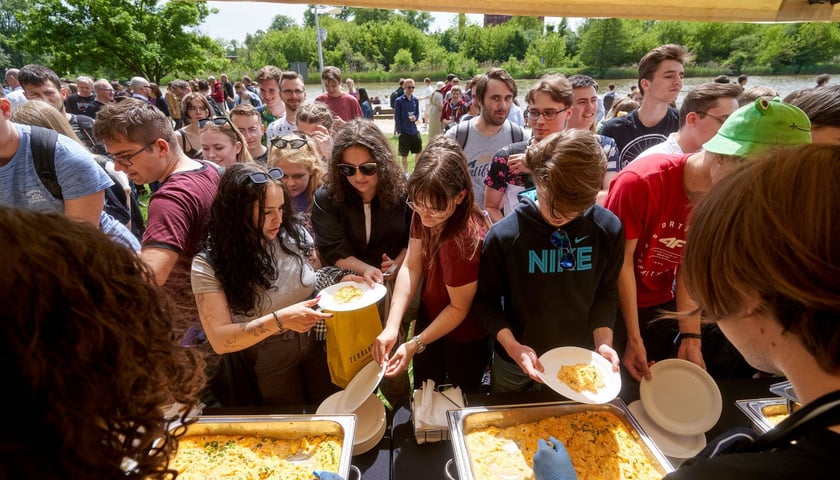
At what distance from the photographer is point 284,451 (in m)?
1.50

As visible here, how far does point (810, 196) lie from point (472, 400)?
52.7 inches

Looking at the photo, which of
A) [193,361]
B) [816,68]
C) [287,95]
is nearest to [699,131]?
[193,361]

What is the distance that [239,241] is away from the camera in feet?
5.34

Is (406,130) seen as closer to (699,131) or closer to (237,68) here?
(699,131)

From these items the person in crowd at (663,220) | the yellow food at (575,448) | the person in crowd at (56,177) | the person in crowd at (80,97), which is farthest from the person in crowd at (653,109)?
the person in crowd at (80,97)

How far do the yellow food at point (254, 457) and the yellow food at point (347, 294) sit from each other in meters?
0.55

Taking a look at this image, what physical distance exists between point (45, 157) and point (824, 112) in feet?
12.1

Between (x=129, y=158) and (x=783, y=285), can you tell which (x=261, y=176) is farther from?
(x=783, y=285)

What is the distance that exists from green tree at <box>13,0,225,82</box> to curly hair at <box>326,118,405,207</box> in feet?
75.9

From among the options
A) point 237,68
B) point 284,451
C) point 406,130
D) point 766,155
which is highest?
point 237,68

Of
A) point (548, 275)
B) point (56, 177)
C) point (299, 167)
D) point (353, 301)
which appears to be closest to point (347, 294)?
point (353, 301)

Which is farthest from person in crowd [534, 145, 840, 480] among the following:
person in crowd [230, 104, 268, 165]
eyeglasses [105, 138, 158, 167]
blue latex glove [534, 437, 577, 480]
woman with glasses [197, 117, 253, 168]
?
person in crowd [230, 104, 268, 165]

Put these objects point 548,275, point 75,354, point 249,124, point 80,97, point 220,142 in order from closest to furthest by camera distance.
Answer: point 75,354 → point 548,275 → point 220,142 → point 249,124 → point 80,97

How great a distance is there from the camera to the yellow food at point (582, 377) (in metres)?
1.50
